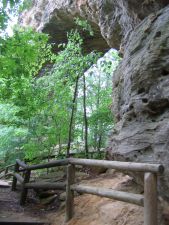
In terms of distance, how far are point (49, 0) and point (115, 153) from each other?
11649 mm

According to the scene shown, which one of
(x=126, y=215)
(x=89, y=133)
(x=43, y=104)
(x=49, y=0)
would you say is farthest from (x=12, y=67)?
(x=49, y=0)

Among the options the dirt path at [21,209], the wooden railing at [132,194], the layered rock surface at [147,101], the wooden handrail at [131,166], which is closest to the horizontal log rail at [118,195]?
the wooden railing at [132,194]

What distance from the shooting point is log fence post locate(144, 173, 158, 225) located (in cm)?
314

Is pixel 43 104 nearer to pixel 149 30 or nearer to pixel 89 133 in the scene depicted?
pixel 89 133

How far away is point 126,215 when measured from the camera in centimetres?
436

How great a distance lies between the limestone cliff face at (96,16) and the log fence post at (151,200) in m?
3.47

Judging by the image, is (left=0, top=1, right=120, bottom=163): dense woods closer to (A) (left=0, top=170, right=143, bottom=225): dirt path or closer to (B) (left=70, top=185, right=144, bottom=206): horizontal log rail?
(A) (left=0, top=170, right=143, bottom=225): dirt path

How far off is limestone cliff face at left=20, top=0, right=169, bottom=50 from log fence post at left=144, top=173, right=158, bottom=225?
11.4ft

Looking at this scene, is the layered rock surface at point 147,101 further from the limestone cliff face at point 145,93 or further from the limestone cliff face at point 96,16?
the limestone cliff face at point 96,16

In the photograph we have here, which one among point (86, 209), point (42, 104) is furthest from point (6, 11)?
point (86, 209)

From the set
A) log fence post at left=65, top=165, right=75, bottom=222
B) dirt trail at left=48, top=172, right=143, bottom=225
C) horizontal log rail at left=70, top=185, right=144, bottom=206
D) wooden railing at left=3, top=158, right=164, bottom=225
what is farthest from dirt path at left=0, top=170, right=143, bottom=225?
horizontal log rail at left=70, top=185, right=144, bottom=206

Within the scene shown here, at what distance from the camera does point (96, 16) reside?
10.6m

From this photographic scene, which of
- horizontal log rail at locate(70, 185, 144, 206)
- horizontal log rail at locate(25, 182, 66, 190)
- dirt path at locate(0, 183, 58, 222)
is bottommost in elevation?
dirt path at locate(0, 183, 58, 222)

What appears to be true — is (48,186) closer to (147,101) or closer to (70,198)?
(70,198)
